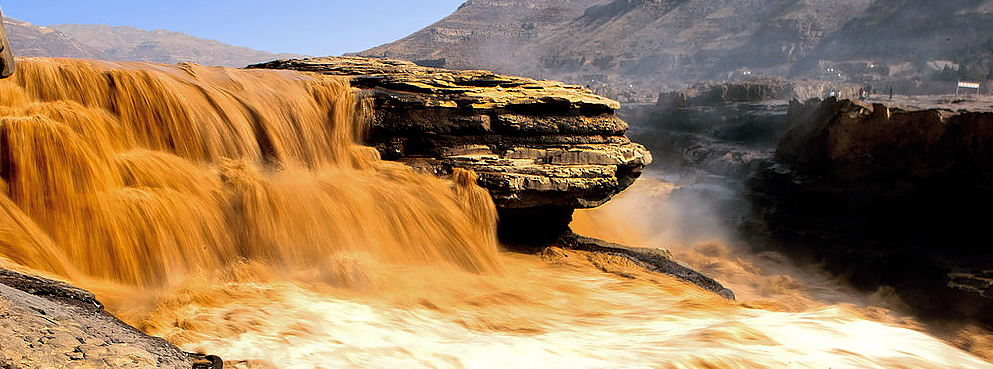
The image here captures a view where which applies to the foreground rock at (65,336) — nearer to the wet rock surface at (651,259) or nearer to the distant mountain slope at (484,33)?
the wet rock surface at (651,259)

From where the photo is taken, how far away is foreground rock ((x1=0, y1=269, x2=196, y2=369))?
148cm

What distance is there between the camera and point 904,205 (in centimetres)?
771

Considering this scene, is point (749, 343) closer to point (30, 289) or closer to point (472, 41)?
point (30, 289)

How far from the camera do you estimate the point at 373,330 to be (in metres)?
2.72

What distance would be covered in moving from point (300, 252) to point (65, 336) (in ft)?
6.98

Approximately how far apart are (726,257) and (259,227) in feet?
23.3

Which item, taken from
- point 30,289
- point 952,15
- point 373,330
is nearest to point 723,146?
point 373,330

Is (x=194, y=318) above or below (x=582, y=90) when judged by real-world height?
below

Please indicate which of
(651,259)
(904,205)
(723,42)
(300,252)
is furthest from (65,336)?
(723,42)

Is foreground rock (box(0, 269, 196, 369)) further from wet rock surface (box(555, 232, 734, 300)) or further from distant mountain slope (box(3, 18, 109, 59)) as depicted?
distant mountain slope (box(3, 18, 109, 59))

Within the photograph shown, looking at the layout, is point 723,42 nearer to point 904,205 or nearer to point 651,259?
point 904,205

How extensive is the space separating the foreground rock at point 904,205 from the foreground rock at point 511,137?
3.82m

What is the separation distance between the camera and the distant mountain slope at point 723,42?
126ft

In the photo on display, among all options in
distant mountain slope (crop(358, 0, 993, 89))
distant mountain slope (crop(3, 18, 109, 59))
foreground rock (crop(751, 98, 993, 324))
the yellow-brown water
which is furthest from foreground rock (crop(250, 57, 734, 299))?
distant mountain slope (crop(3, 18, 109, 59))
